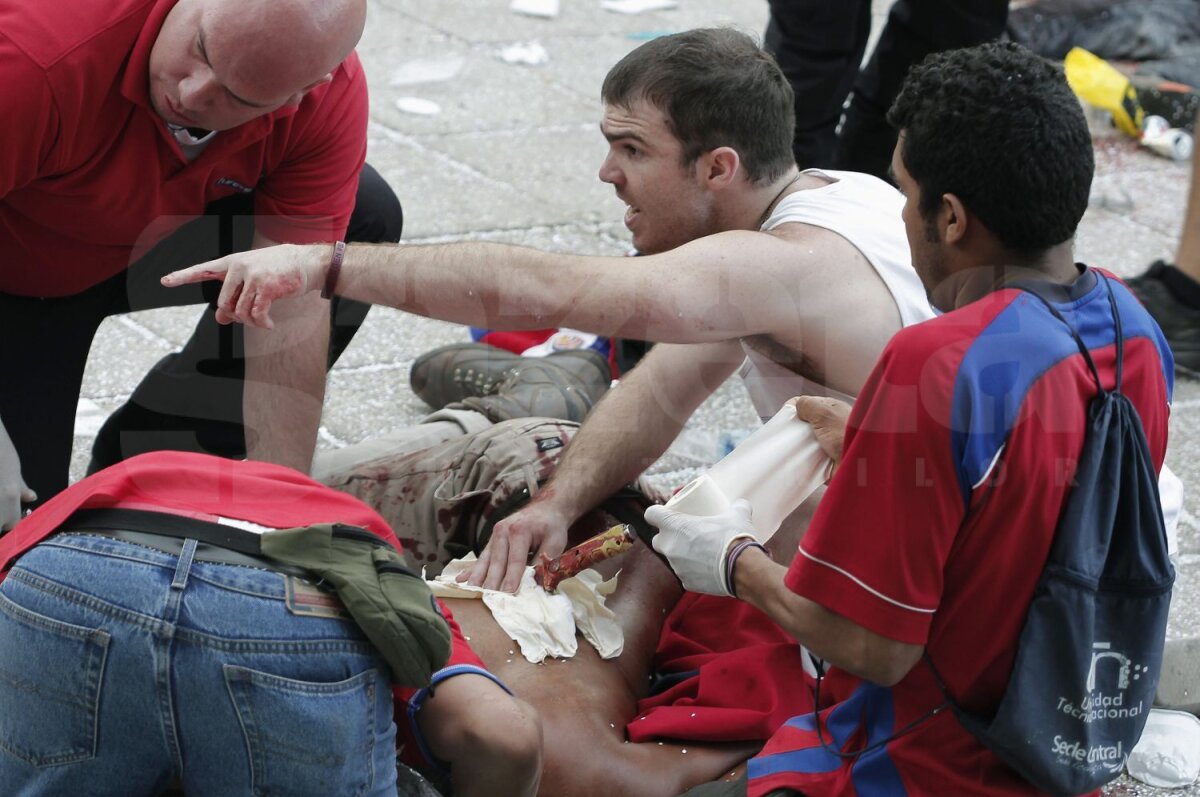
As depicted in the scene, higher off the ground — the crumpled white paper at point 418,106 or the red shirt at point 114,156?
the red shirt at point 114,156

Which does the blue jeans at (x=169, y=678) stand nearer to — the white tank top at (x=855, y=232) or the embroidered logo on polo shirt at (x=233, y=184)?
the white tank top at (x=855, y=232)

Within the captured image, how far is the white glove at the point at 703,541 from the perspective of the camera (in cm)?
207

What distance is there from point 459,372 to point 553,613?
129 cm

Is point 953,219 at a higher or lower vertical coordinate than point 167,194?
higher

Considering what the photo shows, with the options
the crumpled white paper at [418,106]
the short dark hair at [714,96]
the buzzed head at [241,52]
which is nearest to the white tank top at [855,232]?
the short dark hair at [714,96]

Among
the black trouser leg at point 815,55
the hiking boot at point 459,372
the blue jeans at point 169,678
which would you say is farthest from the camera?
the black trouser leg at point 815,55

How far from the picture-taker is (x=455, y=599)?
7.93 ft

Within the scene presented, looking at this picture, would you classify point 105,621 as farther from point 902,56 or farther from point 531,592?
point 902,56

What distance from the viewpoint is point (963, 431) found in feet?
5.52

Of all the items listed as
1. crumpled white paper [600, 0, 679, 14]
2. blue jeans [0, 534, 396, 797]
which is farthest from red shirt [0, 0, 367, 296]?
crumpled white paper [600, 0, 679, 14]

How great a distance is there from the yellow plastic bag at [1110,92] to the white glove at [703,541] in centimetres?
424

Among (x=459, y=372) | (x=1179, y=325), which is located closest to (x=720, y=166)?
(x=459, y=372)

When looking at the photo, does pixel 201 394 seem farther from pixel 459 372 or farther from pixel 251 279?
pixel 251 279

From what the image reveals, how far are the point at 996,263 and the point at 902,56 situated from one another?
101 inches
